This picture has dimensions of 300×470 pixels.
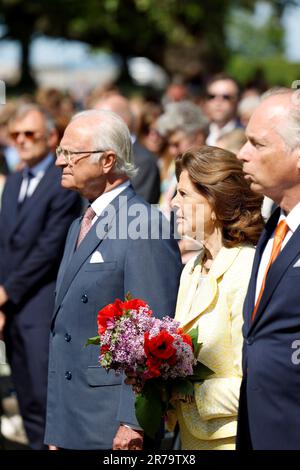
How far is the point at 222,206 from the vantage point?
179 inches

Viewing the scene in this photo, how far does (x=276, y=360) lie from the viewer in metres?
3.74

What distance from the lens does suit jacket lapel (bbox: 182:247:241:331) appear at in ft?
14.5

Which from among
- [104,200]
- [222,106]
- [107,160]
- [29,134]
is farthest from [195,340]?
[222,106]

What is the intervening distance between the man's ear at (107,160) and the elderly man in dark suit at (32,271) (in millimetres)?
2097

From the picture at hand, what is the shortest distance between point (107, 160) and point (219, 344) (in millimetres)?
1129

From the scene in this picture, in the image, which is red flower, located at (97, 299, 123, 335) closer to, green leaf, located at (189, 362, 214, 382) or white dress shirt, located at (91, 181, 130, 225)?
green leaf, located at (189, 362, 214, 382)

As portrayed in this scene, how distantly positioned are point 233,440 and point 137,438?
0.42m

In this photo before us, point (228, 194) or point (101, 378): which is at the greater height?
point (228, 194)

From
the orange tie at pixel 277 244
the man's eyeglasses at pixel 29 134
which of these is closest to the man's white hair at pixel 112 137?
the orange tie at pixel 277 244

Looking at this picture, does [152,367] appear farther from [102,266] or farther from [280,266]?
[102,266]

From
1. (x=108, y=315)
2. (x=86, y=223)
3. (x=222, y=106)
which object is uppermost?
(x=222, y=106)

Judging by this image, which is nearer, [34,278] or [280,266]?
[280,266]

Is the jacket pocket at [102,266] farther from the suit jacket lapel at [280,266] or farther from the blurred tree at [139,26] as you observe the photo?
the blurred tree at [139,26]

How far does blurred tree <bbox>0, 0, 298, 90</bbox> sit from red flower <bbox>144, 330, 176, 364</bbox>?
23564 millimetres
